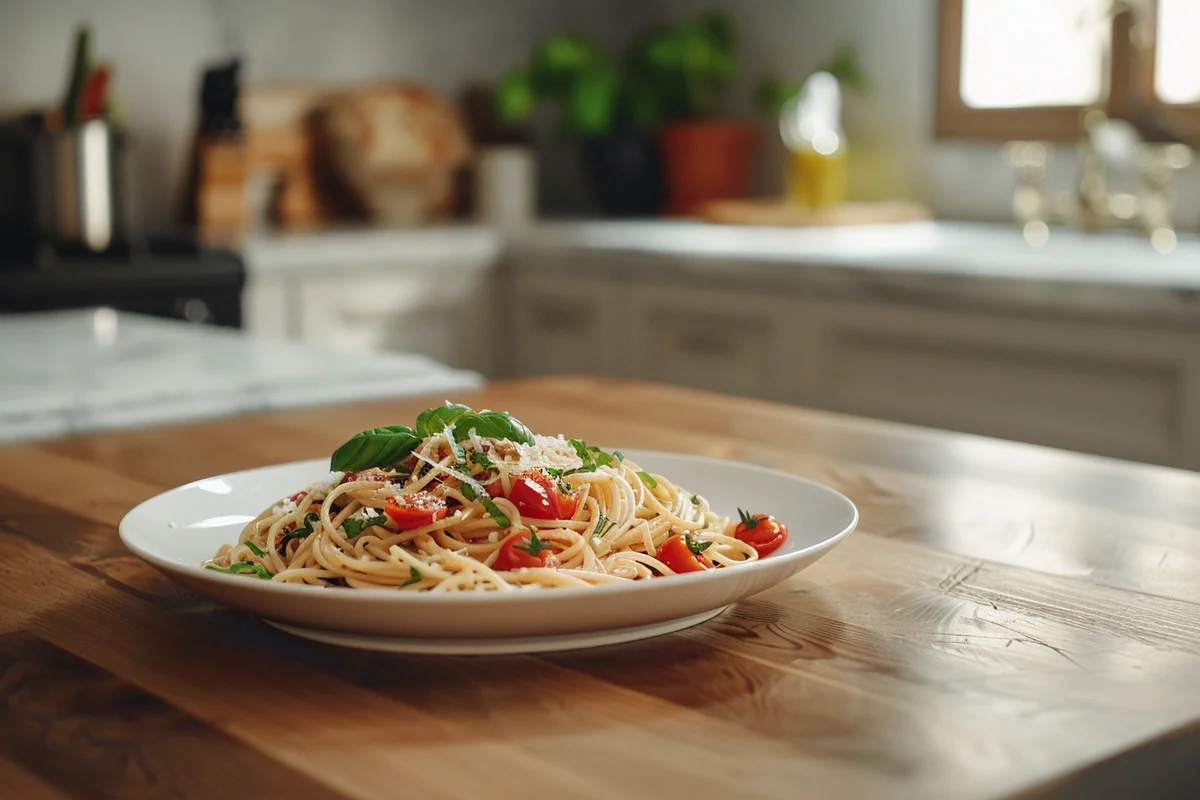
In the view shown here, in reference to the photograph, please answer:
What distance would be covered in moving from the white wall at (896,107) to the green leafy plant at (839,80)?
0.03 metres

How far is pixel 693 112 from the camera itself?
12.9ft

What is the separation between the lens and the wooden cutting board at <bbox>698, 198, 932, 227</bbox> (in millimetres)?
3254

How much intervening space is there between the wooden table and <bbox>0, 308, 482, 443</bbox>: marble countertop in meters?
0.35

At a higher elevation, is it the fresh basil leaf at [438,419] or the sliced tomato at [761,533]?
the fresh basil leaf at [438,419]

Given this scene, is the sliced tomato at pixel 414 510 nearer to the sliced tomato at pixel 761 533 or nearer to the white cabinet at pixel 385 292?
the sliced tomato at pixel 761 533

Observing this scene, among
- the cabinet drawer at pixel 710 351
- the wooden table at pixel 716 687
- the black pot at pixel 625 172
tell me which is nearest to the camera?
the wooden table at pixel 716 687

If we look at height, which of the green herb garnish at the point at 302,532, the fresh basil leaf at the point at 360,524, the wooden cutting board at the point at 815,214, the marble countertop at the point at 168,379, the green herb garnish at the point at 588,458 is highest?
the wooden cutting board at the point at 815,214

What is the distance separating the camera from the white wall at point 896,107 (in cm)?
341

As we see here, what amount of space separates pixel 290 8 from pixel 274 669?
320 centimetres

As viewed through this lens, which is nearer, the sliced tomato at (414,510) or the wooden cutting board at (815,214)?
the sliced tomato at (414,510)

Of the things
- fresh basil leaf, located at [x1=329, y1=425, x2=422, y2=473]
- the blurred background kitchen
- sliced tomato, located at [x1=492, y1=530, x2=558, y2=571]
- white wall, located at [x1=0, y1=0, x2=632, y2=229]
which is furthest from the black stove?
sliced tomato, located at [x1=492, y1=530, x2=558, y2=571]

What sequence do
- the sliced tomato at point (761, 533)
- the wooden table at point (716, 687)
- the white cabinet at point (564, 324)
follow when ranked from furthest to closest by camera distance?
the white cabinet at point (564, 324), the sliced tomato at point (761, 533), the wooden table at point (716, 687)

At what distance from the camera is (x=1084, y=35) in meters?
3.21

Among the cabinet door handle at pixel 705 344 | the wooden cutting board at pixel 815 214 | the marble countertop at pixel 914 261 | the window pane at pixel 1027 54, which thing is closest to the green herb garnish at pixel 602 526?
the marble countertop at pixel 914 261
